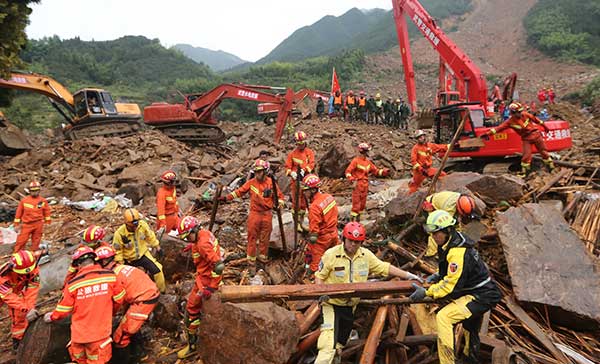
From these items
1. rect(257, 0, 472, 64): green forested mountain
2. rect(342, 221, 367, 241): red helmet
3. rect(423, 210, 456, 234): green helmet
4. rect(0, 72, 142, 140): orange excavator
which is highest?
rect(257, 0, 472, 64): green forested mountain

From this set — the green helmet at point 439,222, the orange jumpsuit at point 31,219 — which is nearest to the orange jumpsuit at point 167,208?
the orange jumpsuit at point 31,219

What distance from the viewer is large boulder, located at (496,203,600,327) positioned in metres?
3.53

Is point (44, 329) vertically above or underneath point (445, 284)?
underneath

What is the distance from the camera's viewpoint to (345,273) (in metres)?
3.41

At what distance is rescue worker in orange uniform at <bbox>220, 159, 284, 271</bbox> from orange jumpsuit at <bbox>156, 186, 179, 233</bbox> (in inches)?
54.9

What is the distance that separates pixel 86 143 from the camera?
1290 cm

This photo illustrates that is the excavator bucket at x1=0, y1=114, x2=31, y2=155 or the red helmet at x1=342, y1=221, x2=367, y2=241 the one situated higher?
the excavator bucket at x1=0, y1=114, x2=31, y2=155

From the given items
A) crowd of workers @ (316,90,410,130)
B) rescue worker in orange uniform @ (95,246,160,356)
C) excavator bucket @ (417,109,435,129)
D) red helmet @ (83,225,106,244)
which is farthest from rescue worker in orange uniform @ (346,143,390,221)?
crowd of workers @ (316,90,410,130)

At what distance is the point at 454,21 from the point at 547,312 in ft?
189

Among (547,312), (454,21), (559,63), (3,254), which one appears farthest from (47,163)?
(454,21)

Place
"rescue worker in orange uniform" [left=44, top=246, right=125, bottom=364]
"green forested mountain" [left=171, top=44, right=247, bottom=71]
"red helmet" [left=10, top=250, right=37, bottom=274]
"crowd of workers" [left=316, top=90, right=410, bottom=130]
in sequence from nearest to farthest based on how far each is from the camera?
"rescue worker in orange uniform" [left=44, top=246, right=125, bottom=364] < "red helmet" [left=10, top=250, right=37, bottom=274] < "crowd of workers" [left=316, top=90, right=410, bottom=130] < "green forested mountain" [left=171, top=44, right=247, bottom=71]

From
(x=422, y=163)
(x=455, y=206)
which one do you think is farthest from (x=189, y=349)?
(x=422, y=163)

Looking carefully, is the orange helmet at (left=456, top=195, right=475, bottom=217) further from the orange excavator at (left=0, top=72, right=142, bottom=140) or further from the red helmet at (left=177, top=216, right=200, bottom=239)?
the orange excavator at (left=0, top=72, right=142, bottom=140)

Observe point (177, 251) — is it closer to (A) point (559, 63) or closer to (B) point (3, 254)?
(B) point (3, 254)
